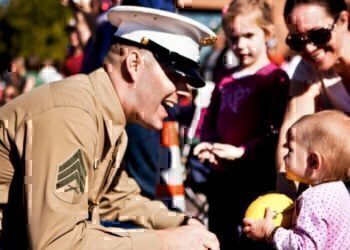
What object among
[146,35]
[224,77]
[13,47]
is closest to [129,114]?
[146,35]

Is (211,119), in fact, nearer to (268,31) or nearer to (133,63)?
(268,31)

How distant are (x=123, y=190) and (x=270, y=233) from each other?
93 centimetres

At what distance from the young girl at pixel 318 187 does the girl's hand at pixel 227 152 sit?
666mm

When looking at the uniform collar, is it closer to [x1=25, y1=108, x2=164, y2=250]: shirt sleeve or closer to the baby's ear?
[x1=25, y1=108, x2=164, y2=250]: shirt sleeve

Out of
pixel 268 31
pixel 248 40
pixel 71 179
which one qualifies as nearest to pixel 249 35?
pixel 248 40

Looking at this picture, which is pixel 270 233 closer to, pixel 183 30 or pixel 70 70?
pixel 183 30

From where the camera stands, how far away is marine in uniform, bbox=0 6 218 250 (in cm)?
275

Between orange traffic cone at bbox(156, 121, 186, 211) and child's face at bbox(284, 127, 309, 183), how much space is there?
2397 millimetres

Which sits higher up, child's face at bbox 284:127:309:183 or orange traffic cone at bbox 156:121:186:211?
child's face at bbox 284:127:309:183

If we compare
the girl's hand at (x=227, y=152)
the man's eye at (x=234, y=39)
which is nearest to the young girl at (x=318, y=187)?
the girl's hand at (x=227, y=152)

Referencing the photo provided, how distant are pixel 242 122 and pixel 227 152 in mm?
402

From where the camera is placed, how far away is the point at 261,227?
10.0 ft

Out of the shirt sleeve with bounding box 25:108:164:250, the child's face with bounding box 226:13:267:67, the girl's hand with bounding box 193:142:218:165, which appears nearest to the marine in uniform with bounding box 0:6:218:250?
the shirt sleeve with bounding box 25:108:164:250

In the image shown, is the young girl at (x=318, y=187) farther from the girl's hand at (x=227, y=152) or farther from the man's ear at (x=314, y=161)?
the girl's hand at (x=227, y=152)
